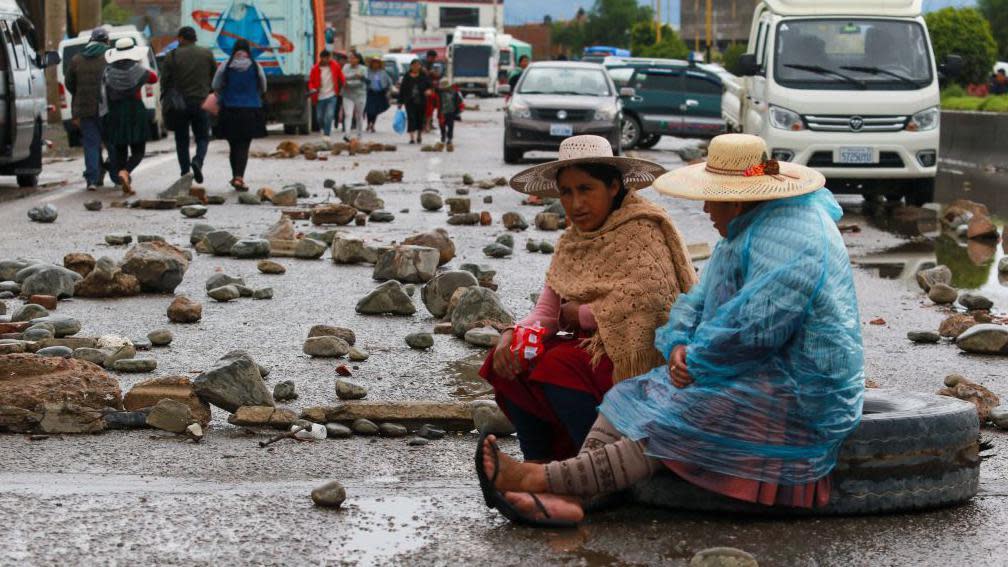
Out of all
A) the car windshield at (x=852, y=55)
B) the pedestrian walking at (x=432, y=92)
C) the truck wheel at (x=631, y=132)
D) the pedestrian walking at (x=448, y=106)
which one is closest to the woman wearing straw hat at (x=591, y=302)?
the car windshield at (x=852, y=55)

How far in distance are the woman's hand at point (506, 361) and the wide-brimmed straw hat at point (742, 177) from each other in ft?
2.27

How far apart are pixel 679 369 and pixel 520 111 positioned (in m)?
19.2

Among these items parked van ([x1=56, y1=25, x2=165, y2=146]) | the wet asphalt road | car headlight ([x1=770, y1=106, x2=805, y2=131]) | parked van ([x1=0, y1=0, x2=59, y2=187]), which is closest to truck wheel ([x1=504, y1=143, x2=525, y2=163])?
parked van ([x1=56, y1=25, x2=165, y2=146])

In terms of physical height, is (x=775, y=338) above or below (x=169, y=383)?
above

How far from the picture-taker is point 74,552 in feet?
13.6

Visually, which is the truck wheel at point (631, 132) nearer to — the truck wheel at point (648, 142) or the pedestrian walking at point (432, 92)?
the truck wheel at point (648, 142)

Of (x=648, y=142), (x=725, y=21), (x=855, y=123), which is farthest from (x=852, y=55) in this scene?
(x=725, y=21)

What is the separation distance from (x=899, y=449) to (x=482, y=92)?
71502 millimetres

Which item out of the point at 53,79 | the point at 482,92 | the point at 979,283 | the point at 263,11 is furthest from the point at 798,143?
the point at 482,92

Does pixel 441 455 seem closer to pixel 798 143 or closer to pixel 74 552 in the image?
pixel 74 552

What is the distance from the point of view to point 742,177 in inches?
184

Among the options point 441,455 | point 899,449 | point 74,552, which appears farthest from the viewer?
point 441,455

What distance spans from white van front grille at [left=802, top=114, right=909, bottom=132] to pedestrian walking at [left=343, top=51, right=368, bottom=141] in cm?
1405

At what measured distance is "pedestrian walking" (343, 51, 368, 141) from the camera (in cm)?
2870
